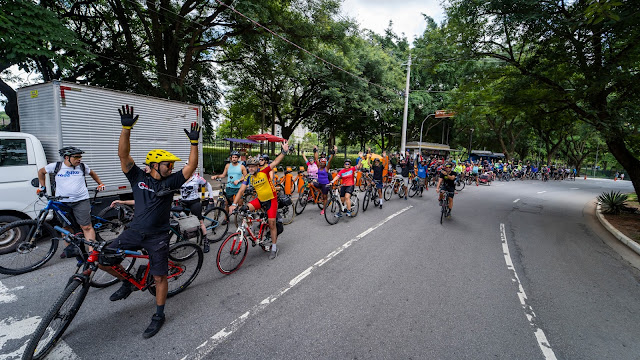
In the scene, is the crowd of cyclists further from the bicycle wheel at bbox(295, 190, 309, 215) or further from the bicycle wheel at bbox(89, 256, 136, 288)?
the bicycle wheel at bbox(89, 256, 136, 288)

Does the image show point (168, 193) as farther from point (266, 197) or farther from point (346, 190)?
point (346, 190)

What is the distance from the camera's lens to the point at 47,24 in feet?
24.6

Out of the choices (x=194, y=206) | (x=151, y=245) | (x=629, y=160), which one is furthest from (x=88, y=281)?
(x=629, y=160)

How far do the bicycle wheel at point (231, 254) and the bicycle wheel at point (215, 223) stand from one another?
5.02 feet

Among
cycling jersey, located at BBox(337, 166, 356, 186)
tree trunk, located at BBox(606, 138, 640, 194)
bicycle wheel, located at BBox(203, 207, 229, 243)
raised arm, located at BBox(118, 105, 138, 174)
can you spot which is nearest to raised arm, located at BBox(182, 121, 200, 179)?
raised arm, located at BBox(118, 105, 138, 174)

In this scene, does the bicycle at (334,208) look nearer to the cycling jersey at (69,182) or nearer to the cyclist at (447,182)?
the cyclist at (447,182)

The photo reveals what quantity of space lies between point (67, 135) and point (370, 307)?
278 inches

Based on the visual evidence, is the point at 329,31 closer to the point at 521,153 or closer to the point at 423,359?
the point at 423,359

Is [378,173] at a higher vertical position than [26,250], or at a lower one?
higher

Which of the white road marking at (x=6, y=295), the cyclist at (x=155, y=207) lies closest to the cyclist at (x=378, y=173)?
the cyclist at (x=155, y=207)

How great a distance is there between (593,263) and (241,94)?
25.6 metres

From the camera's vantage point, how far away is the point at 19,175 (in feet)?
16.7

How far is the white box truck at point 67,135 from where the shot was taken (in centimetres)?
505

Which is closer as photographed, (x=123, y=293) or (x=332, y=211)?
(x=123, y=293)
